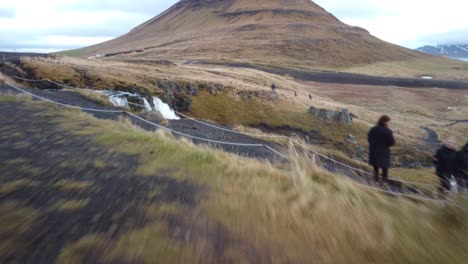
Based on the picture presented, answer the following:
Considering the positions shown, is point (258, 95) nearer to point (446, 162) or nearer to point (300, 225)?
point (446, 162)

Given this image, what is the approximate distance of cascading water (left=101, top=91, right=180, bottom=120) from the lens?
22.2 meters

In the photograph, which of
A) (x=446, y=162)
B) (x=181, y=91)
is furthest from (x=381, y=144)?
→ (x=181, y=91)

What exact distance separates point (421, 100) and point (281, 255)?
72.4 meters

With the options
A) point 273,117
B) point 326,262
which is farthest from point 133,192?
point 273,117

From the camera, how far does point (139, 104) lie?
25.0 meters

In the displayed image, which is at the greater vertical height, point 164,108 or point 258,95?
point 164,108

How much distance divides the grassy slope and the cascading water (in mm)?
16198

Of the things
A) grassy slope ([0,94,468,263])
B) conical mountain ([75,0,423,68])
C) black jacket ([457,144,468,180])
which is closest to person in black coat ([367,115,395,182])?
black jacket ([457,144,468,180])

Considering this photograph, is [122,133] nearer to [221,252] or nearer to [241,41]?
[221,252]

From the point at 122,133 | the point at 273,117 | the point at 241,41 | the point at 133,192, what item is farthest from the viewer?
the point at 241,41

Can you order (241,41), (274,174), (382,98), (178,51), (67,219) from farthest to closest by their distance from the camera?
(241,41) → (178,51) → (382,98) → (274,174) → (67,219)

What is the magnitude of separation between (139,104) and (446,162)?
18.9 metres

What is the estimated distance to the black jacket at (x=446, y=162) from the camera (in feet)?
31.0

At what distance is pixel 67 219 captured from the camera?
4242 millimetres
